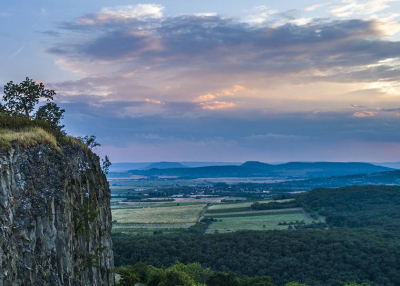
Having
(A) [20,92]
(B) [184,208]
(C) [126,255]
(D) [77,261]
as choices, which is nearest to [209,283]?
(C) [126,255]

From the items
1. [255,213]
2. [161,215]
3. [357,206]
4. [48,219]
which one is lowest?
[161,215]

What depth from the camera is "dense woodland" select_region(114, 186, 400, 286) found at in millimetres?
62281

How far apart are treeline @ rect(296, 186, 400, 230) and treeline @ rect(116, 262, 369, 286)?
210 feet

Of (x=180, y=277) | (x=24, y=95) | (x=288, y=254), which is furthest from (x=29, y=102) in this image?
(x=288, y=254)

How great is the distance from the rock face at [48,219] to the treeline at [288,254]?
46.5m

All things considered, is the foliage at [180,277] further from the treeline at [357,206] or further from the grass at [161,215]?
the grass at [161,215]

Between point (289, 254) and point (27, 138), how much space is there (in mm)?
63589

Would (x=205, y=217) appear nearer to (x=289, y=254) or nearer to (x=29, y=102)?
(x=289, y=254)

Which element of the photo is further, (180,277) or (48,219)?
(180,277)

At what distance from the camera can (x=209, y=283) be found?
176ft

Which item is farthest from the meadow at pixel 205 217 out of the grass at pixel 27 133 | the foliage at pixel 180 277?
the grass at pixel 27 133

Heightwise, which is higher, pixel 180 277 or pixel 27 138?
pixel 27 138

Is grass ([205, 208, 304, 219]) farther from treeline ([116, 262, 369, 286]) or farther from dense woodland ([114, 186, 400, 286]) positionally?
treeline ([116, 262, 369, 286])

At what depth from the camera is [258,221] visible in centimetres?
12769
